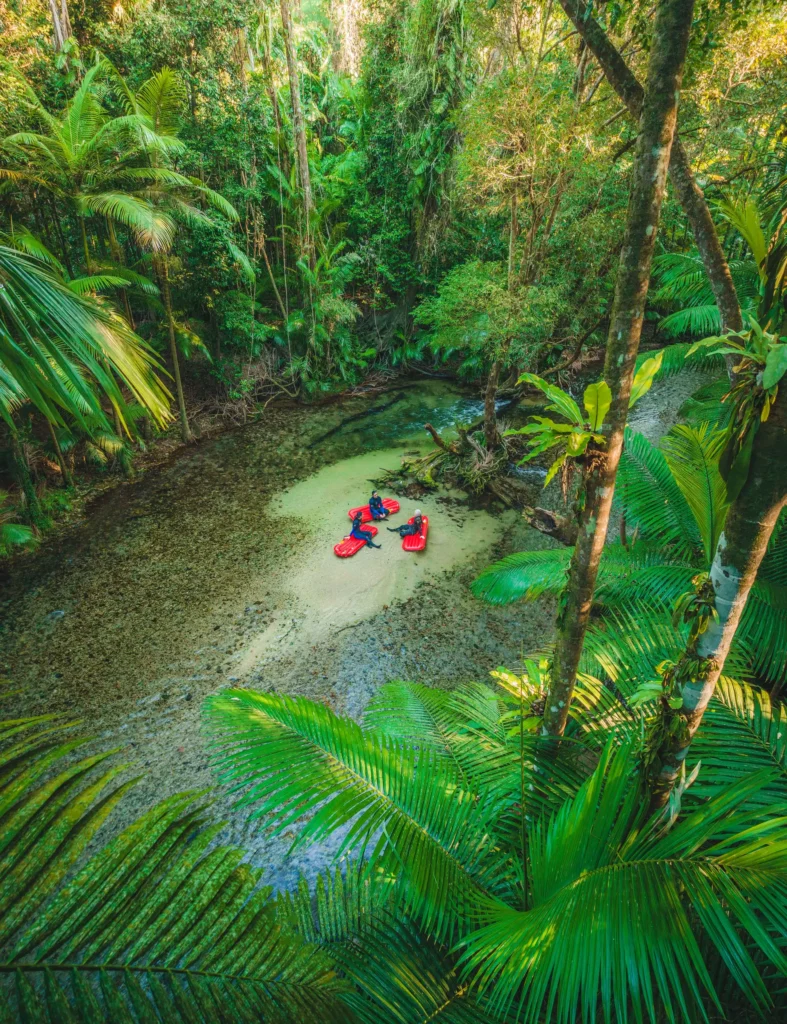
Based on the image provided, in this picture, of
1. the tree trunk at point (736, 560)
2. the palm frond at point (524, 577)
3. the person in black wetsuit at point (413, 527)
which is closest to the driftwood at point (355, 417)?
the person in black wetsuit at point (413, 527)

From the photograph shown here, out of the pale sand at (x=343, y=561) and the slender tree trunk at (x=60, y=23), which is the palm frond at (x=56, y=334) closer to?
the pale sand at (x=343, y=561)

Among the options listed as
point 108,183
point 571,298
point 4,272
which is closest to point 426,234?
point 571,298

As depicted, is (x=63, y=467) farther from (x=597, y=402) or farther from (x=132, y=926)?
(x=597, y=402)

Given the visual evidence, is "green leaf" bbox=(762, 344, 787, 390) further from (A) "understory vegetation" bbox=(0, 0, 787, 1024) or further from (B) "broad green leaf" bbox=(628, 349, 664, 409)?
(B) "broad green leaf" bbox=(628, 349, 664, 409)

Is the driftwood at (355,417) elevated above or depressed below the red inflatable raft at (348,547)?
above

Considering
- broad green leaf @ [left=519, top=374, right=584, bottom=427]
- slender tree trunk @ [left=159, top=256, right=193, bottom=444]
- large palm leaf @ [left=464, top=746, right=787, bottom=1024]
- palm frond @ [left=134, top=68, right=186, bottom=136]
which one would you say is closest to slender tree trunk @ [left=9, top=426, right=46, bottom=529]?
slender tree trunk @ [left=159, top=256, right=193, bottom=444]

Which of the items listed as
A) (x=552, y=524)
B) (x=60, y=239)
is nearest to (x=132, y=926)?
(x=552, y=524)
